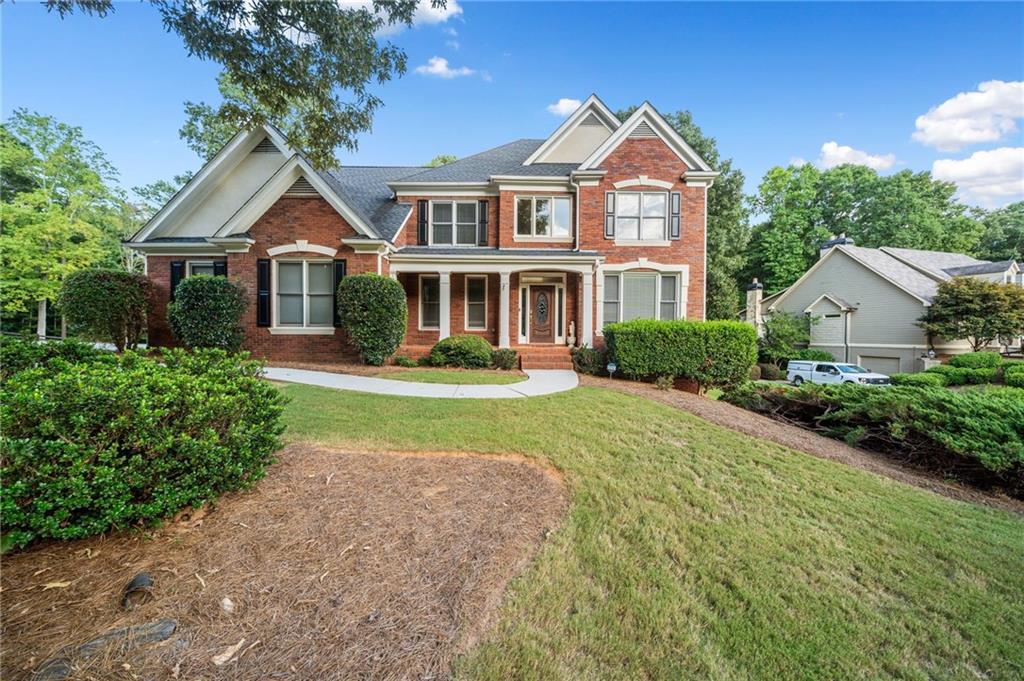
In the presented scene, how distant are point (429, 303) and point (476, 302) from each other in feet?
5.72

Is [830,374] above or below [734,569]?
above

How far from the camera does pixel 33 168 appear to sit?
80.7 ft

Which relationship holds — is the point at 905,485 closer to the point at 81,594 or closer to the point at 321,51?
the point at 81,594

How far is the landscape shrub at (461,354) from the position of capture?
1122 centimetres

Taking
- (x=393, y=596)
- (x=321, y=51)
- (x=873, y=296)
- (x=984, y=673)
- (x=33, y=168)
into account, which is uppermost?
(x=33, y=168)

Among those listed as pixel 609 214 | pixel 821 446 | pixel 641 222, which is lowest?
pixel 821 446

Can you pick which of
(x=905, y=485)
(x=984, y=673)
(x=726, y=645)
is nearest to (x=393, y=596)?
(x=726, y=645)

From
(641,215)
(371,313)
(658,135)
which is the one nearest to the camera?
(371,313)

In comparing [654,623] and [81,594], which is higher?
[81,594]

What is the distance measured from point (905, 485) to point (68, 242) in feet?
124

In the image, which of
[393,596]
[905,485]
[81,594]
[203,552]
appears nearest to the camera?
[81,594]

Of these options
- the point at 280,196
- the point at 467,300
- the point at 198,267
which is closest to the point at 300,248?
the point at 280,196

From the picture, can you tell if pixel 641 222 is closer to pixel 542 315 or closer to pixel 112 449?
pixel 542 315

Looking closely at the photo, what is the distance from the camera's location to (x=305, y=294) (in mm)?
11438
